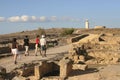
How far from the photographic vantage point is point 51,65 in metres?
18.6

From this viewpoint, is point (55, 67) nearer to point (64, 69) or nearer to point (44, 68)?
point (44, 68)

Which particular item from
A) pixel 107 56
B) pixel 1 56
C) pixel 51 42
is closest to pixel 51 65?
pixel 1 56

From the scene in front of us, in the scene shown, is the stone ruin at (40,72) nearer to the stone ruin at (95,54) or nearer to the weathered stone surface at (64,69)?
the weathered stone surface at (64,69)

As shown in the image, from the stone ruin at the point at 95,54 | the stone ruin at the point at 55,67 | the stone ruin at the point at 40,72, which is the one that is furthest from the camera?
the stone ruin at the point at 95,54

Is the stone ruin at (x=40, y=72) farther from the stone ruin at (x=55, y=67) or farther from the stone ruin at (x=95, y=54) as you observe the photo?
the stone ruin at (x=95, y=54)

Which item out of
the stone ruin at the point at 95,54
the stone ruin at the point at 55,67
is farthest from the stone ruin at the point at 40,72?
the stone ruin at the point at 95,54

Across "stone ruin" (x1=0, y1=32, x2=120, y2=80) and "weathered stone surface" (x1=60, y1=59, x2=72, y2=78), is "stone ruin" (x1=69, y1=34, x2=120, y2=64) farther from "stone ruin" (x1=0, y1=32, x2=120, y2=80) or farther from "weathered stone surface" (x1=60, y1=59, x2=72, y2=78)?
"weathered stone surface" (x1=60, y1=59, x2=72, y2=78)

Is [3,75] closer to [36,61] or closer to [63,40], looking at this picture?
[36,61]

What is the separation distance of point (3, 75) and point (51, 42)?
67.8 ft

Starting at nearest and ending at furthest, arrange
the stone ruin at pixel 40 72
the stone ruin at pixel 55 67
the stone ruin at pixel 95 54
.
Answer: the stone ruin at pixel 40 72
the stone ruin at pixel 55 67
the stone ruin at pixel 95 54

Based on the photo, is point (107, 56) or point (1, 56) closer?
point (1, 56)

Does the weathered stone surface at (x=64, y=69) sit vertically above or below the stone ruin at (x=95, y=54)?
above

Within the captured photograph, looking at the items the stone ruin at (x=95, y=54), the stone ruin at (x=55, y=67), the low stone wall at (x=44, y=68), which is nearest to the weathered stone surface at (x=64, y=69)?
the stone ruin at (x=55, y=67)

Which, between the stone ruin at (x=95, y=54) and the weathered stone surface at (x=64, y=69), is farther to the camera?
the stone ruin at (x=95, y=54)
